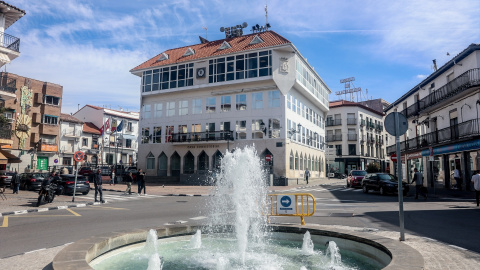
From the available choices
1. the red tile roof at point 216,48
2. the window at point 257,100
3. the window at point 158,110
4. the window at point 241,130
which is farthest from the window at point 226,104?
the window at point 158,110

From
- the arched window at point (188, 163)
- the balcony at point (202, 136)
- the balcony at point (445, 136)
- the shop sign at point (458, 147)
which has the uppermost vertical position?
the balcony at point (202, 136)

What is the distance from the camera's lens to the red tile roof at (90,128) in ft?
200

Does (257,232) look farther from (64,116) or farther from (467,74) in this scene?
(64,116)

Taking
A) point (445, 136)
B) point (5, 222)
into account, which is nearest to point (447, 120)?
point (445, 136)

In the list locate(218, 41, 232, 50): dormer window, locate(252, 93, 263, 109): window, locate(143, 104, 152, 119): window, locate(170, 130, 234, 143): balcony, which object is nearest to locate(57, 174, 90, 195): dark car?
locate(170, 130, 234, 143): balcony

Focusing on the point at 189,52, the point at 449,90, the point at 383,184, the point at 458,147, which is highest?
the point at 189,52

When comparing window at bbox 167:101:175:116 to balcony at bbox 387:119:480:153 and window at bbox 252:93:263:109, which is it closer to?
window at bbox 252:93:263:109

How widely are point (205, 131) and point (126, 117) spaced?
3510 centimetres

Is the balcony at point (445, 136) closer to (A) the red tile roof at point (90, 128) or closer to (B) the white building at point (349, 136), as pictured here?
(B) the white building at point (349, 136)

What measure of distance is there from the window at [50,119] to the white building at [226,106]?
15.2m

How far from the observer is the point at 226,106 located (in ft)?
134

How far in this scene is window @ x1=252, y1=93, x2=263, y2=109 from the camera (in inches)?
1534

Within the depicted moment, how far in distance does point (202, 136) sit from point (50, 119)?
26084mm

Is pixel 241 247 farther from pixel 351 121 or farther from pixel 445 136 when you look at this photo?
pixel 351 121
